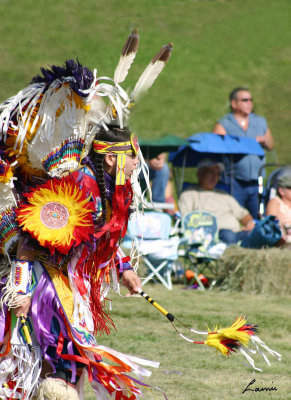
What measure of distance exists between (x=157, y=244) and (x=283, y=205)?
1485 mm

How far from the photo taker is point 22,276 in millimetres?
3033

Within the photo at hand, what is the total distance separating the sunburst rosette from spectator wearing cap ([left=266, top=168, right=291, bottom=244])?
489 cm

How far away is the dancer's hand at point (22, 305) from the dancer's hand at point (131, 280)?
531 millimetres

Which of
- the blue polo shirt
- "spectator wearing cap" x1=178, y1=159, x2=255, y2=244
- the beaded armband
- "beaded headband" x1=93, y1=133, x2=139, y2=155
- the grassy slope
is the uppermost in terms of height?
the grassy slope

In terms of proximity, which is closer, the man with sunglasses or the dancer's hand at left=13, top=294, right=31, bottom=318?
the dancer's hand at left=13, top=294, right=31, bottom=318

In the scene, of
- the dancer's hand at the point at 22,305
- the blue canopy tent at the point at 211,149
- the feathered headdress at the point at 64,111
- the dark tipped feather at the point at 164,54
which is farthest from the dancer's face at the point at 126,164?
the blue canopy tent at the point at 211,149

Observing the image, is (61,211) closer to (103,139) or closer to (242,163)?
(103,139)

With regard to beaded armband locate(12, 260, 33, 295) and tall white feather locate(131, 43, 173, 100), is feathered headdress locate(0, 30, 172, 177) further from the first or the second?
beaded armband locate(12, 260, 33, 295)

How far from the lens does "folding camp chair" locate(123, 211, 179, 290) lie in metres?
7.38

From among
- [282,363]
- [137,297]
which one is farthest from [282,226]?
[282,363]

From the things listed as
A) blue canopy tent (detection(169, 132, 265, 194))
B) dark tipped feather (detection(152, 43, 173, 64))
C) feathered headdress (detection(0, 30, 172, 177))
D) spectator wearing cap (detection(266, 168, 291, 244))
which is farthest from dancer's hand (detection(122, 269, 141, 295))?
blue canopy tent (detection(169, 132, 265, 194))

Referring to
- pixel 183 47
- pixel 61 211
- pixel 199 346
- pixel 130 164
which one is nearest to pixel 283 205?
pixel 199 346

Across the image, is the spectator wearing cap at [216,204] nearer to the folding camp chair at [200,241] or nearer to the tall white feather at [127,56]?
the folding camp chair at [200,241]

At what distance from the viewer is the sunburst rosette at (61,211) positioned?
3010 millimetres
